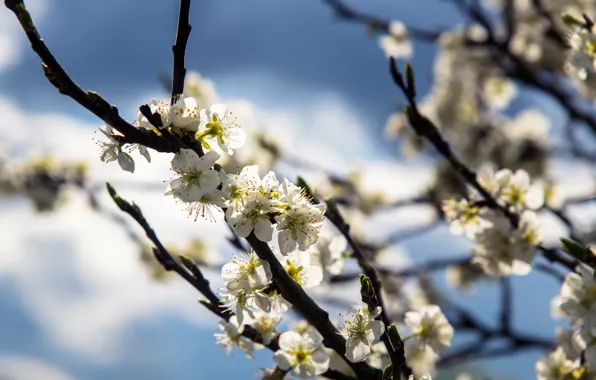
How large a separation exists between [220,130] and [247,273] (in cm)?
33

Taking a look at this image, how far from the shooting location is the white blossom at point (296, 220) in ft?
3.98

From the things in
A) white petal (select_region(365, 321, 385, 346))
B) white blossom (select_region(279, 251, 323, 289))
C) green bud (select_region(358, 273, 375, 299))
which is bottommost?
white petal (select_region(365, 321, 385, 346))

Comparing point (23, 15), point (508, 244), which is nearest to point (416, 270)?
point (508, 244)

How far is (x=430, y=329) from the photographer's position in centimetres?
167

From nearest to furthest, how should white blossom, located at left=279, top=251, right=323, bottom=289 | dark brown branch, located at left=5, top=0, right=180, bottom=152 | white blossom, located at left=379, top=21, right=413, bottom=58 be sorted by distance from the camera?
dark brown branch, located at left=5, top=0, right=180, bottom=152 → white blossom, located at left=279, top=251, right=323, bottom=289 → white blossom, located at left=379, top=21, right=413, bottom=58

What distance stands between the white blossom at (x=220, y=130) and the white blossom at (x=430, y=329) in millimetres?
770

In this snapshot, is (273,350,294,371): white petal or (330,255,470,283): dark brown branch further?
(330,255,470,283): dark brown branch

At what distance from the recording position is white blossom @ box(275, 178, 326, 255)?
3.98 ft

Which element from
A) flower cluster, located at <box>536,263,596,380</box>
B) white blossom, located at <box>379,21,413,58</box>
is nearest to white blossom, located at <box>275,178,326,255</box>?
flower cluster, located at <box>536,263,596,380</box>


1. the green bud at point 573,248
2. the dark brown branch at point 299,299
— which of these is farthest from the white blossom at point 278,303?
the green bud at point 573,248

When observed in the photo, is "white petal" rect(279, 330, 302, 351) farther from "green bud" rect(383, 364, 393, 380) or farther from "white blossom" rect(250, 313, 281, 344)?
"green bud" rect(383, 364, 393, 380)

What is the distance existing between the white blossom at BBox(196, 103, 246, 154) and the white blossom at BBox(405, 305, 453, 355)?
0.77 metres

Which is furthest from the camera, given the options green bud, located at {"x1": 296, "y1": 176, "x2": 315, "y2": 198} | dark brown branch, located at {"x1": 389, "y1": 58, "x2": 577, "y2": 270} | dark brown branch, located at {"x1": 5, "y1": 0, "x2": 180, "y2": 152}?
dark brown branch, located at {"x1": 389, "y1": 58, "x2": 577, "y2": 270}

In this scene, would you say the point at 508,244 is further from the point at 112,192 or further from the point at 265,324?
the point at 112,192
